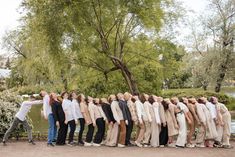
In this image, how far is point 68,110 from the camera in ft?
47.6

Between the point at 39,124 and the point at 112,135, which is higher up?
the point at 112,135

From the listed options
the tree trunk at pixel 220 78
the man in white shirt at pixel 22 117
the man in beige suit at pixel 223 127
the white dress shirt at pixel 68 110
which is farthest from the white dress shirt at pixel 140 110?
the tree trunk at pixel 220 78

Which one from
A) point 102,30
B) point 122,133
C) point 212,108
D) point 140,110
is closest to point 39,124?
point 102,30

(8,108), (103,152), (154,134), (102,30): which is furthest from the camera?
(102,30)

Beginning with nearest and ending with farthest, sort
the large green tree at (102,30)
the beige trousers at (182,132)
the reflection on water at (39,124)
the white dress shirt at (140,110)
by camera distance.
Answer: the beige trousers at (182,132)
the white dress shirt at (140,110)
the reflection on water at (39,124)
the large green tree at (102,30)

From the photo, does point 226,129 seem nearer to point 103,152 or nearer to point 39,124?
point 103,152

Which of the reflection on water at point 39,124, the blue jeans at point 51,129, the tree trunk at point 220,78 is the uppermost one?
the tree trunk at point 220,78

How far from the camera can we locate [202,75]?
134 feet

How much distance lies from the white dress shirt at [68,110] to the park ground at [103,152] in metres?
1.02

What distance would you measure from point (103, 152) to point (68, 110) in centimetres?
208

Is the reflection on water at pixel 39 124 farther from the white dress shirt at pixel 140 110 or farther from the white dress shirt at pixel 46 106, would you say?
the white dress shirt at pixel 140 110

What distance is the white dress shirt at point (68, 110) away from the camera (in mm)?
14523

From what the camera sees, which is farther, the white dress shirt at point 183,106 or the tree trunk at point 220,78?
the tree trunk at point 220,78

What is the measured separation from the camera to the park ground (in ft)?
42.3
